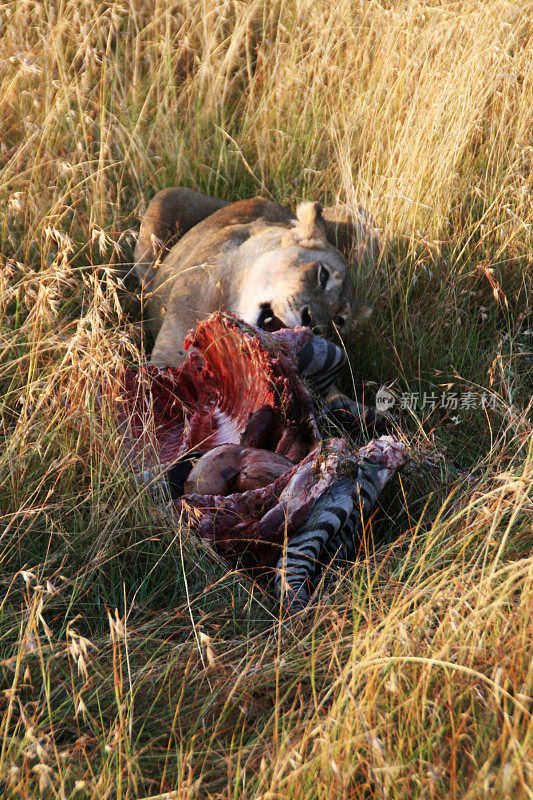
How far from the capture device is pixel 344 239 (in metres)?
4.41

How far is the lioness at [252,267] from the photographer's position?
3611 mm

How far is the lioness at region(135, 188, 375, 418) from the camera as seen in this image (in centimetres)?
361

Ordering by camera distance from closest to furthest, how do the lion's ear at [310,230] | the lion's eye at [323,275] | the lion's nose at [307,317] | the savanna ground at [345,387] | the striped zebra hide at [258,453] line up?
the savanna ground at [345,387] → the striped zebra hide at [258,453] → the lion's nose at [307,317] → the lion's eye at [323,275] → the lion's ear at [310,230]

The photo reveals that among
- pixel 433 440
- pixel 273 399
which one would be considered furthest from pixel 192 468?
pixel 433 440

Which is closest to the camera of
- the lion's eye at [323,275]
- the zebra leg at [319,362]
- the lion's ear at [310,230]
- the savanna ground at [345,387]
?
the savanna ground at [345,387]

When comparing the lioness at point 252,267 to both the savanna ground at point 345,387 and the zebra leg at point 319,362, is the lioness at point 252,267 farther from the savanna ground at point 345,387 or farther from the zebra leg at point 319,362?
the zebra leg at point 319,362

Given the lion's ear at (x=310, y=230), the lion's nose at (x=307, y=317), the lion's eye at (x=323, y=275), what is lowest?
the lion's nose at (x=307, y=317)

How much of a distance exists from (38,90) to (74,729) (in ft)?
12.7

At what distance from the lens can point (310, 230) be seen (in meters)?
3.94

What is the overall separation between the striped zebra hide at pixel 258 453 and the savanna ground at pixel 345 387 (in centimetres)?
12

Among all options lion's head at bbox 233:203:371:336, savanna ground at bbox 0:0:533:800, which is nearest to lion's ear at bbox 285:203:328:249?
lion's head at bbox 233:203:371:336

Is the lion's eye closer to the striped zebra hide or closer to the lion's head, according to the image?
the lion's head

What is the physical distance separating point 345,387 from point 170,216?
165 cm

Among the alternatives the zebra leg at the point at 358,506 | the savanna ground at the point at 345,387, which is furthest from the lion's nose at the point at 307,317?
the zebra leg at the point at 358,506
